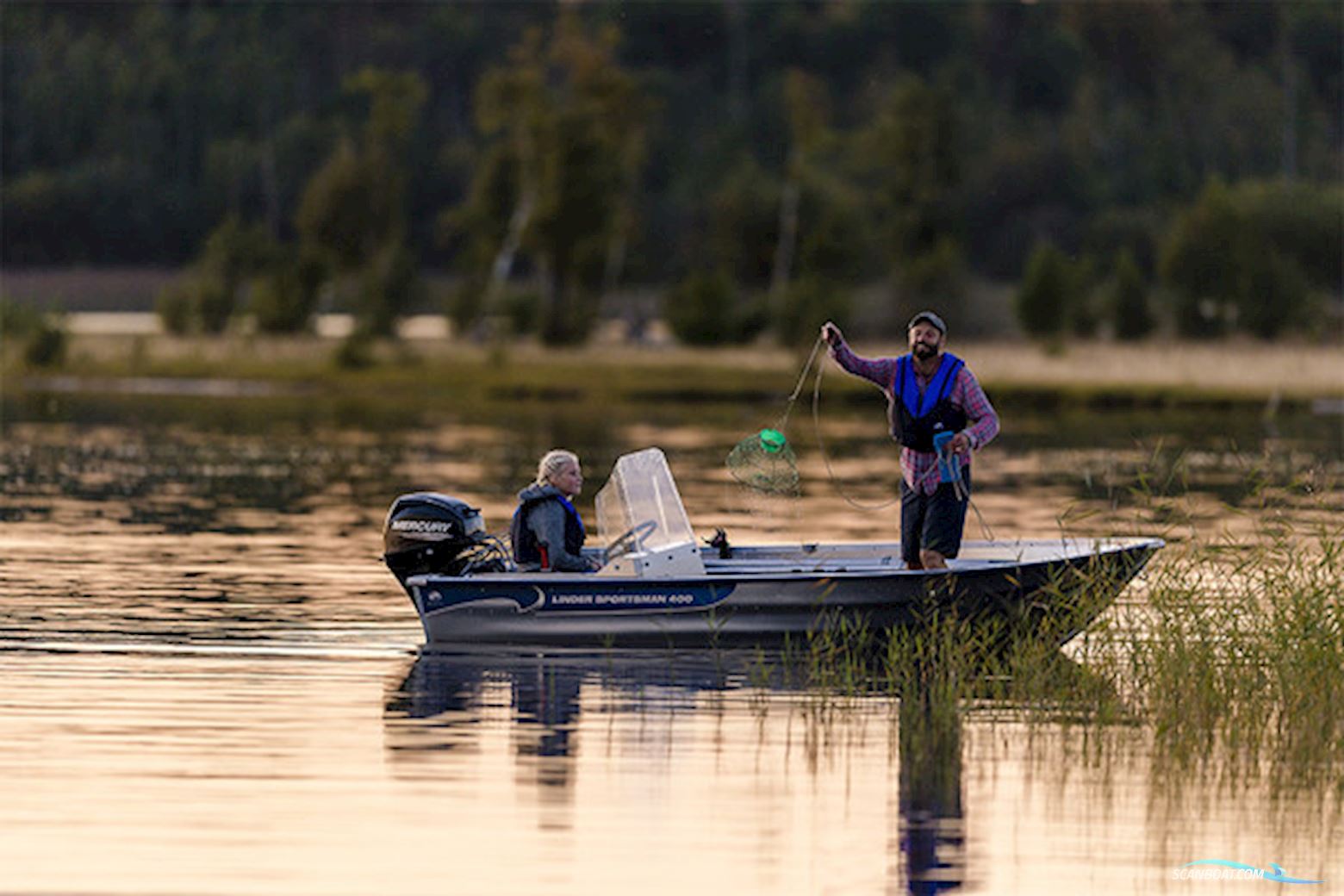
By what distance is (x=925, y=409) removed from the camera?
20875 mm

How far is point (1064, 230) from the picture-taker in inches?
5891

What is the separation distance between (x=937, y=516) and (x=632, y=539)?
230 cm

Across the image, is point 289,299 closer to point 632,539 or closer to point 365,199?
point 365,199

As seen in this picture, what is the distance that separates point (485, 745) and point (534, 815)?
2.33 meters

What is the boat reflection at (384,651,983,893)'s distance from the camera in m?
15.1

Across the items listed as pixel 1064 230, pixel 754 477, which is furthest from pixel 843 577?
pixel 1064 230

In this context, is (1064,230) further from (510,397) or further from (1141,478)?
(1141,478)

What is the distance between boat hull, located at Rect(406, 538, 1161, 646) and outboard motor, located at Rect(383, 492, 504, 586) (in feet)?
0.95

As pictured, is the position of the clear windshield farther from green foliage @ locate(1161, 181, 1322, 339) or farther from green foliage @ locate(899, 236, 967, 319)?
green foliage @ locate(899, 236, 967, 319)

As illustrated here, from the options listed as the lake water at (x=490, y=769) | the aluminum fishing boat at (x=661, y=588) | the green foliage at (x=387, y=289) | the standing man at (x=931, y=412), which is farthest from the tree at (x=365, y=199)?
the standing man at (x=931, y=412)

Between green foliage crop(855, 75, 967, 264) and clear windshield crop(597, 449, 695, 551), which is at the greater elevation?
green foliage crop(855, 75, 967, 264)

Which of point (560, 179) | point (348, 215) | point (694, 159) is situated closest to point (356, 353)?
point (560, 179)

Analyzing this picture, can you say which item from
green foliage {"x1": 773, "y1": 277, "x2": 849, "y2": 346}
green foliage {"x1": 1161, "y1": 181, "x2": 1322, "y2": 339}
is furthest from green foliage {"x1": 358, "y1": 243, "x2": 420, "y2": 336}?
green foliage {"x1": 1161, "y1": 181, "x2": 1322, "y2": 339}

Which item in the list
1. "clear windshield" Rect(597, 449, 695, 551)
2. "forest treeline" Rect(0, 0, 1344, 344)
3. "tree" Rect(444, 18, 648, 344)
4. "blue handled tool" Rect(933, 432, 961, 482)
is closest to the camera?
"blue handled tool" Rect(933, 432, 961, 482)
